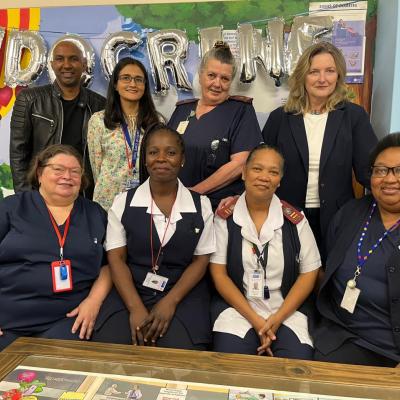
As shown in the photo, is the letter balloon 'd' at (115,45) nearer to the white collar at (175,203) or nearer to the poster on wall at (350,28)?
the poster on wall at (350,28)

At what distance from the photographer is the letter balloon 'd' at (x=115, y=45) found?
3.07 meters

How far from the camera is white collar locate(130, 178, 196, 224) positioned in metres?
2.00

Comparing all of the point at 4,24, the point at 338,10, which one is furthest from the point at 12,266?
the point at 338,10

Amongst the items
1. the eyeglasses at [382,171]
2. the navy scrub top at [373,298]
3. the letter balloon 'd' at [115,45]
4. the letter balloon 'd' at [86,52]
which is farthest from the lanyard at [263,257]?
the letter balloon 'd' at [86,52]

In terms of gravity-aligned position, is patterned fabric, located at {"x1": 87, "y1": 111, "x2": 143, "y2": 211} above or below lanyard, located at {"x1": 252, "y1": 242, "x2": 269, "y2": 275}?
above

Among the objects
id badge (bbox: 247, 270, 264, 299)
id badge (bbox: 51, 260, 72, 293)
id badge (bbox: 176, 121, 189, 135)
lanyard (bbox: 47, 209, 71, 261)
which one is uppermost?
id badge (bbox: 176, 121, 189, 135)

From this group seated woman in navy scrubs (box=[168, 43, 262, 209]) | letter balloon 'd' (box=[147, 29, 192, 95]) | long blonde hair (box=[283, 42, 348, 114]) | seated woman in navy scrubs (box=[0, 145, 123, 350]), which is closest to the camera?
seated woman in navy scrubs (box=[0, 145, 123, 350])

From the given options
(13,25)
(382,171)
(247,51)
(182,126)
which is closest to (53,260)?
(182,126)

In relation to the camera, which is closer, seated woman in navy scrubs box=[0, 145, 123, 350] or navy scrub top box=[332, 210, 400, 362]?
navy scrub top box=[332, 210, 400, 362]

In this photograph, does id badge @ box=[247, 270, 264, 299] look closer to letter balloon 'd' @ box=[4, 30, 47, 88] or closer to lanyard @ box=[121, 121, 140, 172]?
lanyard @ box=[121, 121, 140, 172]

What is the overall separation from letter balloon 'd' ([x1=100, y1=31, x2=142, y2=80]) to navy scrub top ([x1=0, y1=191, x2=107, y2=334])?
150 cm

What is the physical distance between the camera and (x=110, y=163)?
2.47m

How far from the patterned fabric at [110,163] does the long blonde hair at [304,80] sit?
0.93 meters

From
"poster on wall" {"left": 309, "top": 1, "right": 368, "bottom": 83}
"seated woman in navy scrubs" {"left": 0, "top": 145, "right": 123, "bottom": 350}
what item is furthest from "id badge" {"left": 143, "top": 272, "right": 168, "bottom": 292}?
"poster on wall" {"left": 309, "top": 1, "right": 368, "bottom": 83}
